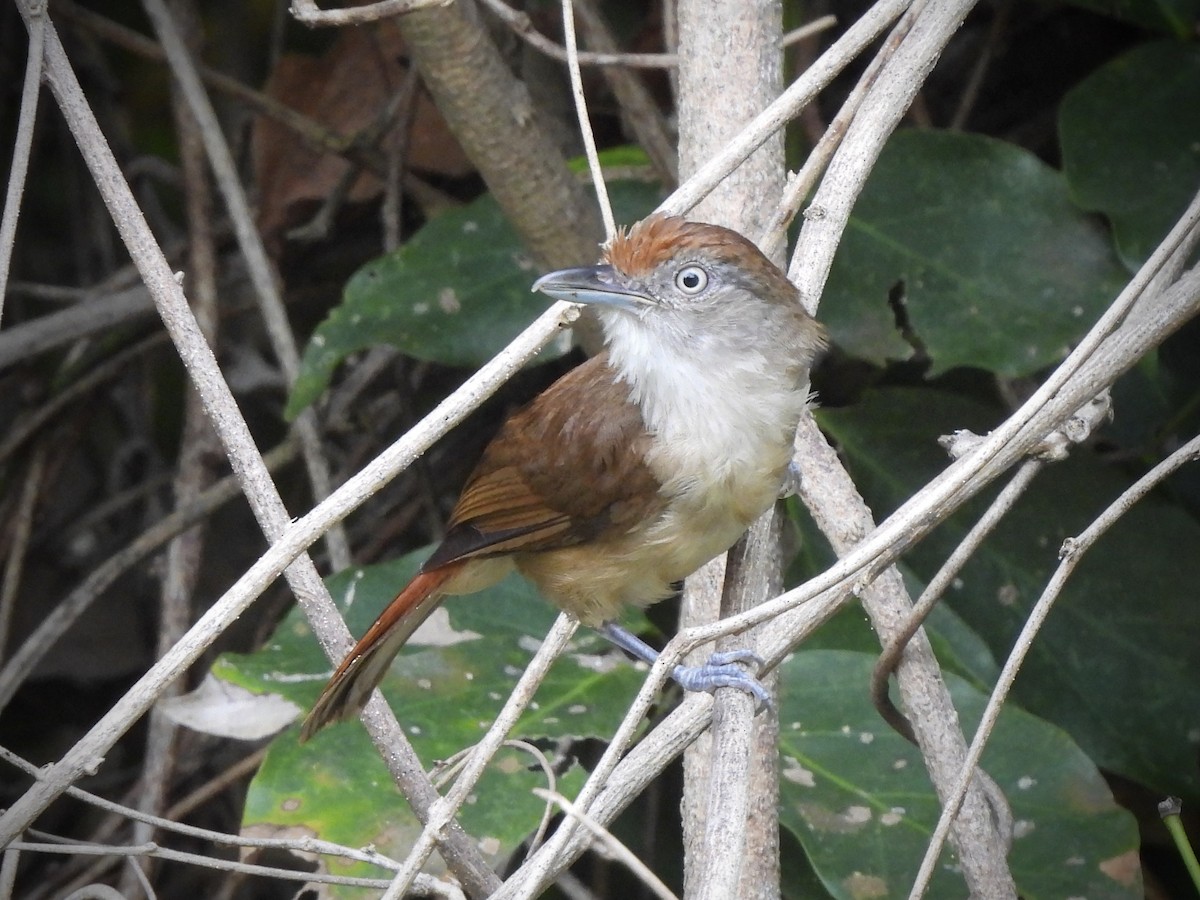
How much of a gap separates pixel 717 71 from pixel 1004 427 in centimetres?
104

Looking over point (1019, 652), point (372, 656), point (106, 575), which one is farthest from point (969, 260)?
point (106, 575)

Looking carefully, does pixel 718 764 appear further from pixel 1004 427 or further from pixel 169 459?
pixel 169 459

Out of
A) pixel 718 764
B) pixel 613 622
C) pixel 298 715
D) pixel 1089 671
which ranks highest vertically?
pixel 1089 671

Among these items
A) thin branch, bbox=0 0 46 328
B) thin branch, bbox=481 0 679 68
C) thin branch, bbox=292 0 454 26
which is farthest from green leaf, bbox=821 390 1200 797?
thin branch, bbox=0 0 46 328

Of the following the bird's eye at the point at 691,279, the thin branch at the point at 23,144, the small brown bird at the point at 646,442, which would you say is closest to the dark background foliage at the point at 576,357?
the small brown bird at the point at 646,442

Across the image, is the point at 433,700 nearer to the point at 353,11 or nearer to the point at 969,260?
the point at 353,11

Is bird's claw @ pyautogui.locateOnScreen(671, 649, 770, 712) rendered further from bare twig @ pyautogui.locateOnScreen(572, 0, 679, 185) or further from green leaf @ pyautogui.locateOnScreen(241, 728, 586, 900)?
bare twig @ pyautogui.locateOnScreen(572, 0, 679, 185)

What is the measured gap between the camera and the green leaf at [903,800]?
7.59 ft

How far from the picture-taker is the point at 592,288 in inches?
91.9

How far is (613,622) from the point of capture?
9.14ft

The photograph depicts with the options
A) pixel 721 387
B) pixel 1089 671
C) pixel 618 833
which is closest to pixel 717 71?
pixel 721 387

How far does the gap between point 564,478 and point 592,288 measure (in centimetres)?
39

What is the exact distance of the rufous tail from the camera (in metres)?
2.25

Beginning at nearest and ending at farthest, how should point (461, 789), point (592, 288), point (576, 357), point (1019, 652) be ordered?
1. point (461, 789)
2. point (1019, 652)
3. point (592, 288)
4. point (576, 357)
